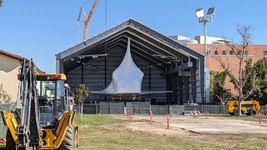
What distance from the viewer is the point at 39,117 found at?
9336 mm

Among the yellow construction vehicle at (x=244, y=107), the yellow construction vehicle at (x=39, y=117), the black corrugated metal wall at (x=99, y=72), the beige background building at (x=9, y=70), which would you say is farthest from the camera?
the black corrugated metal wall at (x=99, y=72)

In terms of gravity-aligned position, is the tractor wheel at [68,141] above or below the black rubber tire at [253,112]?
above

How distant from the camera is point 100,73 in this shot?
3324 inches

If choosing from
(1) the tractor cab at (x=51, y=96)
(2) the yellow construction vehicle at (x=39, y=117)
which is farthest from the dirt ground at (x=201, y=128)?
(2) the yellow construction vehicle at (x=39, y=117)

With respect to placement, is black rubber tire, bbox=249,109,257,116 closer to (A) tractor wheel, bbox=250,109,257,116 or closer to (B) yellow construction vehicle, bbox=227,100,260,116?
(A) tractor wheel, bbox=250,109,257,116

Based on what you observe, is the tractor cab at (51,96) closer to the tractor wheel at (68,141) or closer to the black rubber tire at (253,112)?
the tractor wheel at (68,141)

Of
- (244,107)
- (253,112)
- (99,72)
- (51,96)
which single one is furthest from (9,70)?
(99,72)

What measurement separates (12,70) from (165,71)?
57.5 m

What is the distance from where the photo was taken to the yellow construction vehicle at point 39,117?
852cm

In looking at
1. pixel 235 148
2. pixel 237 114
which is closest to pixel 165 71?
pixel 237 114

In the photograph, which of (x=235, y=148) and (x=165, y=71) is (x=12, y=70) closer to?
(x=235, y=148)

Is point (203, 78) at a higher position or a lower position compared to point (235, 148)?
higher

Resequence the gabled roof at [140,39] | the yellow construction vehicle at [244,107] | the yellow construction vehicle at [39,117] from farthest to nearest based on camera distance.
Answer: the gabled roof at [140,39]
the yellow construction vehicle at [244,107]
the yellow construction vehicle at [39,117]

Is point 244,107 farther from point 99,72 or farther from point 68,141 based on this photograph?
point 99,72
